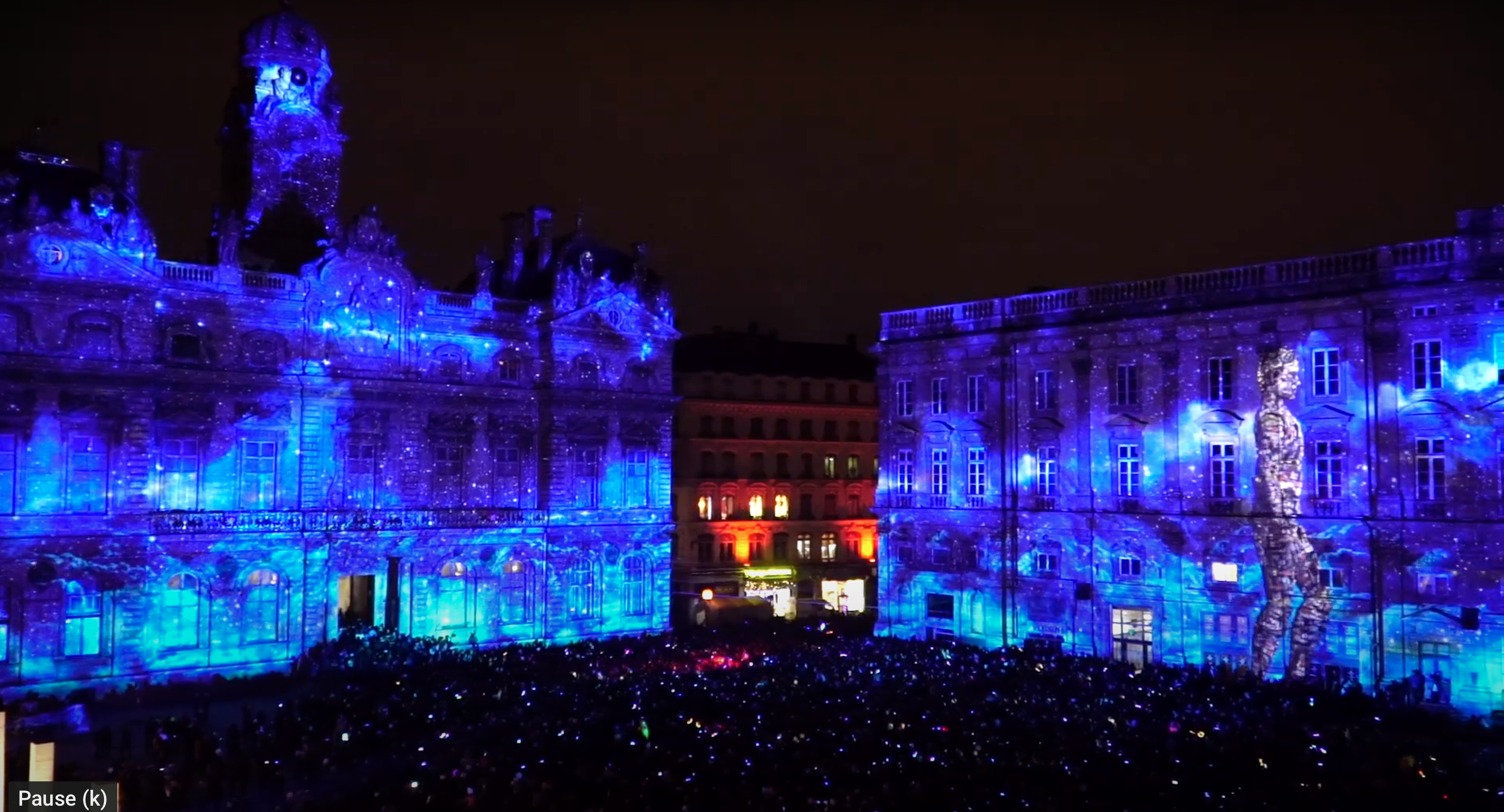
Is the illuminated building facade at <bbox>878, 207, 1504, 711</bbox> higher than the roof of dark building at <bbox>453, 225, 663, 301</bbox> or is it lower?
lower

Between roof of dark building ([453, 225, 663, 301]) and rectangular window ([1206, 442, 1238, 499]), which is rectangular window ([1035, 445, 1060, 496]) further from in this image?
roof of dark building ([453, 225, 663, 301])

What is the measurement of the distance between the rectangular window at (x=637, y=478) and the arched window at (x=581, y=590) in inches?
117

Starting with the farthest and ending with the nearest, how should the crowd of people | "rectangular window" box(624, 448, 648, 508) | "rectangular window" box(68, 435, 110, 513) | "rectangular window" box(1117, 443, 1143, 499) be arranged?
1. "rectangular window" box(624, 448, 648, 508)
2. "rectangular window" box(1117, 443, 1143, 499)
3. "rectangular window" box(68, 435, 110, 513)
4. the crowd of people

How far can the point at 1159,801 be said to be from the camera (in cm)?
2055

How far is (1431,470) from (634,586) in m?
27.9

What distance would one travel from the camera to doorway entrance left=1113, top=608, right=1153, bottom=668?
1630 inches

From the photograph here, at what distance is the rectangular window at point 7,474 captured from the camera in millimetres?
36312

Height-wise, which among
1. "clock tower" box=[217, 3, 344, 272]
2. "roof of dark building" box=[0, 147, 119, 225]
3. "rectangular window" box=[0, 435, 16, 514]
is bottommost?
"rectangular window" box=[0, 435, 16, 514]

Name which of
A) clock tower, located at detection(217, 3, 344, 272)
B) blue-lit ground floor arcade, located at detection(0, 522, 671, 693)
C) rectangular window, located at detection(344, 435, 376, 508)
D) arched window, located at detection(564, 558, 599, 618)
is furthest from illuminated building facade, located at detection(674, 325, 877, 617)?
clock tower, located at detection(217, 3, 344, 272)

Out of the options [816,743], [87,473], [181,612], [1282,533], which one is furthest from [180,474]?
[1282,533]

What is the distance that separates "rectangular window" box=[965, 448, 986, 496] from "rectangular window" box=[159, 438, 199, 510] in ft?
84.9

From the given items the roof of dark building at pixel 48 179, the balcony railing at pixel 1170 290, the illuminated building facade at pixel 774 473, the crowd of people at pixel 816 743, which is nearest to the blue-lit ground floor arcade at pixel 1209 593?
the crowd of people at pixel 816 743

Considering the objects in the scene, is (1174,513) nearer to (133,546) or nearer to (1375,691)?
(1375,691)

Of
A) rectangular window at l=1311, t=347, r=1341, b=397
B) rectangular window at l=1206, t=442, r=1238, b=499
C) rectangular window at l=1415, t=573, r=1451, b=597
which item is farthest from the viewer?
rectangular window at l=1206, t=442, r=1238, b=499
